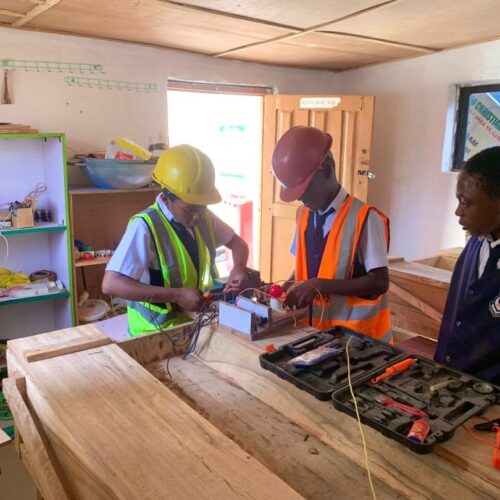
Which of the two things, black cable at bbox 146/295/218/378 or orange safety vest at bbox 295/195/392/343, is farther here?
orange safety vest at bbox 295/195/392/343

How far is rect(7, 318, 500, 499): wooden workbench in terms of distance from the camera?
2.33ft

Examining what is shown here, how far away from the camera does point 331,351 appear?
1.03 m

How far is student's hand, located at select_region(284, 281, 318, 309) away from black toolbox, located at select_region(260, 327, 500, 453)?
0.28m

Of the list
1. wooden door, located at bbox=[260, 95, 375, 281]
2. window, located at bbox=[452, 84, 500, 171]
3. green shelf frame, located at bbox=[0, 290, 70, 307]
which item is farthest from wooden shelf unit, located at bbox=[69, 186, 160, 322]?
window, located at bbox=[452, 84, 500, 171]

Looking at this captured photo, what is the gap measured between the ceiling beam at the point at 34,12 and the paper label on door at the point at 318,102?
2182mm

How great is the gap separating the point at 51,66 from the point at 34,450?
2.87m

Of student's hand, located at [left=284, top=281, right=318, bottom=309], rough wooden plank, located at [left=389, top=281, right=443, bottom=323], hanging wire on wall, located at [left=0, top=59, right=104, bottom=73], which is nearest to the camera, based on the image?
student's hand, located at [left=284, top=281, right=318, bottom=309]

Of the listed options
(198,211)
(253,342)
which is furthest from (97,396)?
(198,211)

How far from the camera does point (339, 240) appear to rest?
1.69 metres

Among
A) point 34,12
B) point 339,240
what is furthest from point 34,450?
point 34,12

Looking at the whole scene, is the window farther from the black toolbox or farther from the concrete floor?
the concrete floor

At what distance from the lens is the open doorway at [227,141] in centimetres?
562

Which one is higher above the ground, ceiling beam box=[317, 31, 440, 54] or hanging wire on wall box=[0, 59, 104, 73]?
ceiling beam box=[317, 31, 440, 54]

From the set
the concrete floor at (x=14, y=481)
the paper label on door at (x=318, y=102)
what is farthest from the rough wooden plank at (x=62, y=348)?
the paper label on door at (x=318, y=102)
